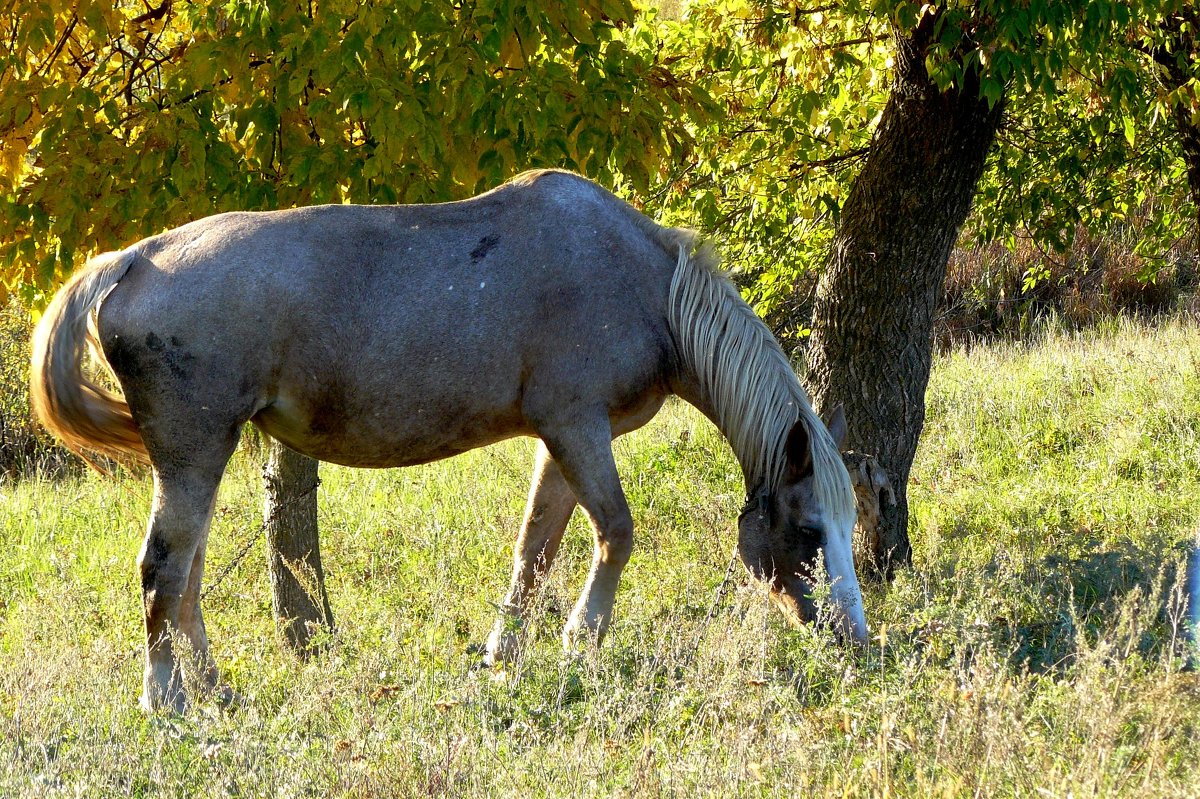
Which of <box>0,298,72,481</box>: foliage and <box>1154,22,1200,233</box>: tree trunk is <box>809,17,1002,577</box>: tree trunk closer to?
<box>1154,22,1200,233</box>: tree trunk

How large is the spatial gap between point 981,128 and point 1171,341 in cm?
687

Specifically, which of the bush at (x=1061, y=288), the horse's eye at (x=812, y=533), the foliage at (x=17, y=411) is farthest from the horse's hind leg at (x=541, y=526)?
the bush at (x=1061, y=288)

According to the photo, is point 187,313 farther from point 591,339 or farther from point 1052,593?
point 1052,593

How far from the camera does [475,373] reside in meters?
5.00

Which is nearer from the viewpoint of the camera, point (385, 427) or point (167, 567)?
point (167, 567)

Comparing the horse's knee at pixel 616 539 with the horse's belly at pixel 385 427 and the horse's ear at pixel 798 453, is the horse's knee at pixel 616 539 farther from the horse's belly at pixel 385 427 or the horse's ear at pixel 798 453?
the horse's ear at pixel 798 453

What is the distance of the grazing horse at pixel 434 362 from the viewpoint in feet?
15.4

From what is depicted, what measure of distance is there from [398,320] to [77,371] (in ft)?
4.22

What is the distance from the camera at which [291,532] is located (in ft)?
20.7

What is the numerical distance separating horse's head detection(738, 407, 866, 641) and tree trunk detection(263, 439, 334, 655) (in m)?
2.35

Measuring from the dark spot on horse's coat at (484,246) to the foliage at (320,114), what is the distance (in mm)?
284

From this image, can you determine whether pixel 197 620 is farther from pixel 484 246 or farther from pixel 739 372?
pixel 739 372

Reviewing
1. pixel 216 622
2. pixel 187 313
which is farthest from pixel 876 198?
pixel 216 622

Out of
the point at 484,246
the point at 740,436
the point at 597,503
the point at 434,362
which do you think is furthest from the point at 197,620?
the point at 740,436
